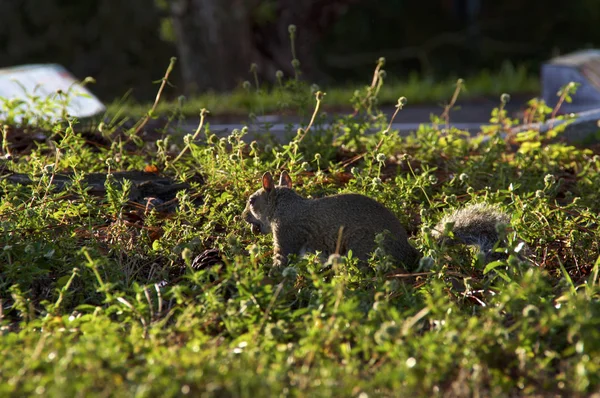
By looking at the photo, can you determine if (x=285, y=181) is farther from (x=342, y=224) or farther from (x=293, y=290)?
(x=293, y=290)

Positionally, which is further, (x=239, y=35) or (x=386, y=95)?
(x=239, y=35)

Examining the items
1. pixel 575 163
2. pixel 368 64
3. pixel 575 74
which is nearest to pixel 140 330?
pixel 575 163

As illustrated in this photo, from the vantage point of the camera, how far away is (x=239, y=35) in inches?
671

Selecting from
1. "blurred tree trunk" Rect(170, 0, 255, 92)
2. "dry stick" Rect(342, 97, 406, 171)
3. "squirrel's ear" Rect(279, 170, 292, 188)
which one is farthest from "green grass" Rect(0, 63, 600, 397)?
"blurred tree trunk" Rect(170, 0, 255, 92)

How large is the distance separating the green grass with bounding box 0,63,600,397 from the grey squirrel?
12cm

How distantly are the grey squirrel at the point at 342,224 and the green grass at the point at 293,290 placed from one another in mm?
115

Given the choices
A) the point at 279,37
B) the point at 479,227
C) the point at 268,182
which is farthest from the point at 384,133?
the point at 279,37

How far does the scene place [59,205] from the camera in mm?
5434

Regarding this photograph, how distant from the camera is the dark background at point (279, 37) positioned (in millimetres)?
17109

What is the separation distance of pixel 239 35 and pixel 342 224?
12.6 meters

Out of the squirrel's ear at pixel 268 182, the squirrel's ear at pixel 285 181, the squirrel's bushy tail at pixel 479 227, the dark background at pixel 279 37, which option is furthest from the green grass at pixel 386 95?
the squirrel's bushy tail at pixel 479 227

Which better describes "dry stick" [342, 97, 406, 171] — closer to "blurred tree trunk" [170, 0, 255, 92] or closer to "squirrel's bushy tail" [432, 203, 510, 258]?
"squirrel's bushy tail" [432, 203, 510, 258]

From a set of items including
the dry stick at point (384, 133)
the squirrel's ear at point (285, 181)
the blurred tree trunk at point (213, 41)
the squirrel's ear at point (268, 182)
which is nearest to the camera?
the squirrel's ear at point (268, 182)

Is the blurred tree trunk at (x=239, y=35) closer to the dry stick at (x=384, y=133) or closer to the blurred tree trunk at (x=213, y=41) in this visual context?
the blurred tree trunk at (x=213, y=41)
